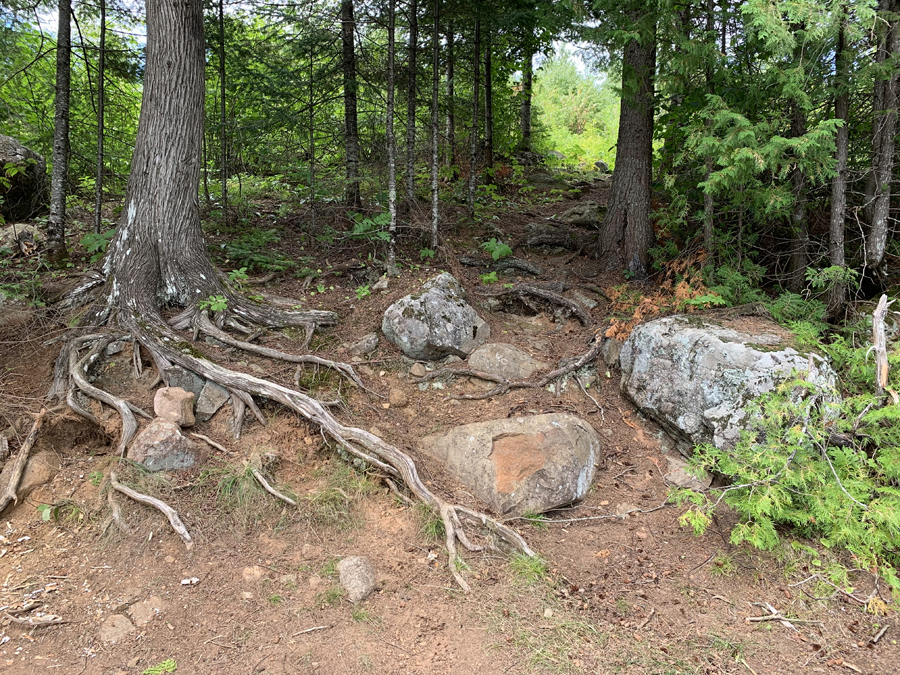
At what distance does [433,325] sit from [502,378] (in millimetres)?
1185

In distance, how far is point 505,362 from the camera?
7.09 m

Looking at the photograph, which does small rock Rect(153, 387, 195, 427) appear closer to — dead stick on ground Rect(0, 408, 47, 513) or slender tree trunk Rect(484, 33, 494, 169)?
dead stick on ground Rect(0, 408, 47, 513)

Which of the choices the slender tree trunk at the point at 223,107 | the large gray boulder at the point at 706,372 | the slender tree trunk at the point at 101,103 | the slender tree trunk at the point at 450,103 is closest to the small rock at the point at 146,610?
→ the large gray boulder at the point at 706,372

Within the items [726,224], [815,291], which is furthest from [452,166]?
[815,291]

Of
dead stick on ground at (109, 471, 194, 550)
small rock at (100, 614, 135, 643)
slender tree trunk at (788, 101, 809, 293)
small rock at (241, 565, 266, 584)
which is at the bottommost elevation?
small rock at (100, 614, 135, 643)

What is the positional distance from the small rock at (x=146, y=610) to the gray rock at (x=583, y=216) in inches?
386

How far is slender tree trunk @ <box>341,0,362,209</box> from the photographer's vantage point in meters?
10.0

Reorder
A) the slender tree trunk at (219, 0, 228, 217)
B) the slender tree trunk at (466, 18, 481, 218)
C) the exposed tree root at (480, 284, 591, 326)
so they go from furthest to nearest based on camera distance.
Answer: the slender tree trunk at (466, 18, 481, 218)
the slender tree trunk at (219, 0, 228, 217)
the exposed tree root at (480, 284, 591, 326)

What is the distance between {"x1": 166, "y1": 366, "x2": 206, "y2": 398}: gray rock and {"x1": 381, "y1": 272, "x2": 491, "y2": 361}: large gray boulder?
244 cm

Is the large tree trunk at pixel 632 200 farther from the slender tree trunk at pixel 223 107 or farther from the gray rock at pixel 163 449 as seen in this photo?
the slender tree trunk at pixel 223 107

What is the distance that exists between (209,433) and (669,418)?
204 inches

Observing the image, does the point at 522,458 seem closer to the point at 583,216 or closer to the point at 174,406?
the point at 174,406

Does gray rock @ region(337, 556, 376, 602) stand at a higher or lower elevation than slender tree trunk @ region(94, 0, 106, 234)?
lower

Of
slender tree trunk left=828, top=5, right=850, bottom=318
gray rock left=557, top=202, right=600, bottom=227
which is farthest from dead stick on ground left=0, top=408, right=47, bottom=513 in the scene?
gray rock left=557, top=202, right=600, bottom=227
